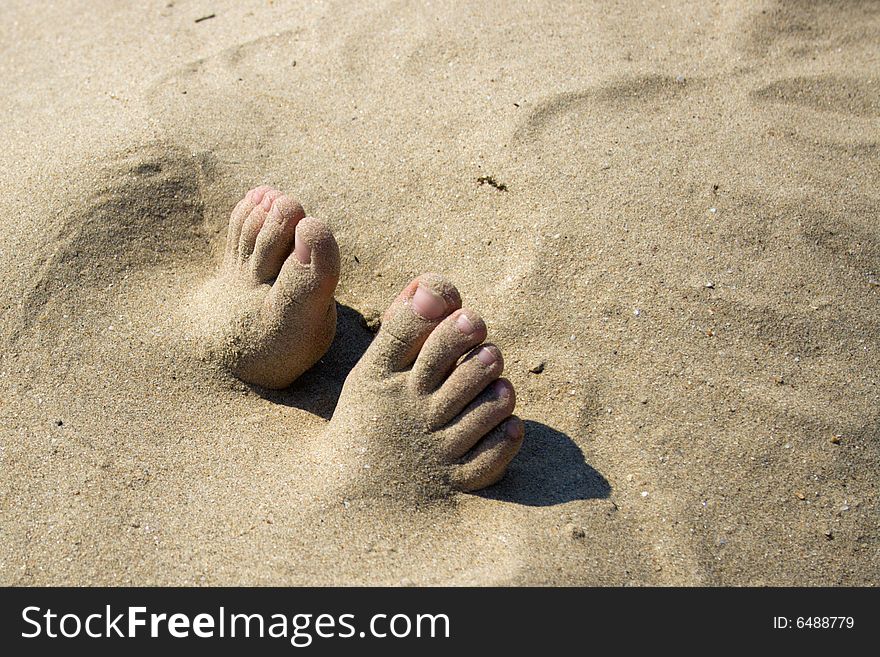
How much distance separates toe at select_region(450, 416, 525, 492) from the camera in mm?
2049

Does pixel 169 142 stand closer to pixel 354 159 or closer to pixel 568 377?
pixel 354 159

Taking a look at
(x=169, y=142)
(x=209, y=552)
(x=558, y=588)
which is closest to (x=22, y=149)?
(x=169, y=142)

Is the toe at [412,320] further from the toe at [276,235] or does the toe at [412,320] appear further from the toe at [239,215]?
the toe at [239,215]

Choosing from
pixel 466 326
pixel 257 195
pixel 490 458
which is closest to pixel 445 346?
pixel 466 326

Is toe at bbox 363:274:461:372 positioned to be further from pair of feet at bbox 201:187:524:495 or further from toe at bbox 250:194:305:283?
toe at bbox 250:194:305:283

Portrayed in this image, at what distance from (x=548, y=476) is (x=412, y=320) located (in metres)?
0.51

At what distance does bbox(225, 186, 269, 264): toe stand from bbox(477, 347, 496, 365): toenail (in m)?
0.77

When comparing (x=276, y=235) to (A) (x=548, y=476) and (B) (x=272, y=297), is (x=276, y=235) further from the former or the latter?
(A) (x=548, y=476)

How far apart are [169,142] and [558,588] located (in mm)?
1895

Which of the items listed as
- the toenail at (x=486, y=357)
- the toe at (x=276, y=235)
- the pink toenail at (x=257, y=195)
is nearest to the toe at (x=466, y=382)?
the toenail at (x=486, y=357)

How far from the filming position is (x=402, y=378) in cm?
214

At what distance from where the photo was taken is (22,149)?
9.30ft

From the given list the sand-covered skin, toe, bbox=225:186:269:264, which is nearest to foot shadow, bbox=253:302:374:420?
the sand-covered skin

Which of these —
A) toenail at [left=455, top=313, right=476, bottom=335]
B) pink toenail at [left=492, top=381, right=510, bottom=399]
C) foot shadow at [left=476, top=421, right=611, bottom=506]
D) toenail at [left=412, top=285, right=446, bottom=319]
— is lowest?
foot shadow at [left=476, top=421, right=611, bottom=506]
